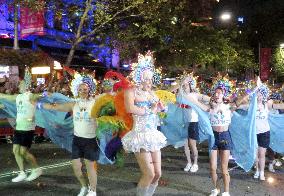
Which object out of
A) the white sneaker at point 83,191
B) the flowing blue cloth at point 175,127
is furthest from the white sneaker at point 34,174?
the flowing blue cloth at point 175,127

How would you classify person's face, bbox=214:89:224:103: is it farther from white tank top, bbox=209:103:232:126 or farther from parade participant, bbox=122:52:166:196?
parade participant, bbox=122:52:166:196

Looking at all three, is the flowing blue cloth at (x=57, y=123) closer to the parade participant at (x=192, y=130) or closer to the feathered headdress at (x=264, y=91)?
the parade participant at (x=192, y=130)

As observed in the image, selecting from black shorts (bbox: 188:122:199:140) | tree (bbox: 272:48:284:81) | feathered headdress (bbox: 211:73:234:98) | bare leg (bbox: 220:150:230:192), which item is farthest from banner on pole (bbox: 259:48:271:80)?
bare leg (bbox: 220:150:230:192)

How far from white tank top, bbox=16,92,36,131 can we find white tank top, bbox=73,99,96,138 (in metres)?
1.53

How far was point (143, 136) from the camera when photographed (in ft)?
19.2

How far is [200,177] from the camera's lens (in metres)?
8.55

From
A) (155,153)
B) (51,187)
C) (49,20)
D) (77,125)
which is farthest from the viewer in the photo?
(49,20)

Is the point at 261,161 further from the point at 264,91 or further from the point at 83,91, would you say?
the point at 83,91

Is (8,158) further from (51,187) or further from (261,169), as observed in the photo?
(261,169)

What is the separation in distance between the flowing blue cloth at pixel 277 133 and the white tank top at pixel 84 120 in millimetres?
4732

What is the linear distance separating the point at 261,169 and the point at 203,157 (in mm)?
2587

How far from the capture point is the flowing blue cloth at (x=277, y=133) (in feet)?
31.9

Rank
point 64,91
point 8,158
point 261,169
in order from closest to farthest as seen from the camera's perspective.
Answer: point 261,169
point 8,158
point 64,91

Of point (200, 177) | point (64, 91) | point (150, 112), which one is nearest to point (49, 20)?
point (64, 91)
